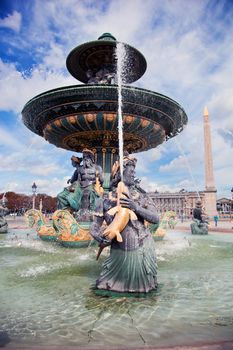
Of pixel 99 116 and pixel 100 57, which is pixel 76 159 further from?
pixel 100 57

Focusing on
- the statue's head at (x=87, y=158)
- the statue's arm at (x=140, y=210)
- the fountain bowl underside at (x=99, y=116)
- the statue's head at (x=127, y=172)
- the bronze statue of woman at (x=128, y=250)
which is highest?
the fountain bowl underside at (x=99, y=116)

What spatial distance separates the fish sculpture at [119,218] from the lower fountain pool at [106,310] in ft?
2.49

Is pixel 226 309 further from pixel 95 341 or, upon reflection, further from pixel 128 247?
pixel 95 341

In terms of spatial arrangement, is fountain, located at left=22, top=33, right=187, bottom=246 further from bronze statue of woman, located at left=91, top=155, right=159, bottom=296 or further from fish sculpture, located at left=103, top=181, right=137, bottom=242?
fish sculpture, located at left=103, top=181, right=137, bottom=242

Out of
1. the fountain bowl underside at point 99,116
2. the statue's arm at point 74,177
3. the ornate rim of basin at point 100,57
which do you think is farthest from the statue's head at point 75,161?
the ornate rim of basin at point 100,57

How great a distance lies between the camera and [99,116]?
9078 millimetres

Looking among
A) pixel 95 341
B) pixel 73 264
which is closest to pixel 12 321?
pixel 95 341

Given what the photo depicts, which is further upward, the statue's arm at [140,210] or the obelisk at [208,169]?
the obelisk at [208,169]

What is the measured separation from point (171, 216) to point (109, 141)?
12.0 ft

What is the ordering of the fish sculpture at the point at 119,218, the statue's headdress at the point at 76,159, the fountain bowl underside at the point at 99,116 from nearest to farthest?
the fish sculpture at the point at 119,218
the fountain bowl underside at the point at 99,116
the statue's headdress at the point at 76,159

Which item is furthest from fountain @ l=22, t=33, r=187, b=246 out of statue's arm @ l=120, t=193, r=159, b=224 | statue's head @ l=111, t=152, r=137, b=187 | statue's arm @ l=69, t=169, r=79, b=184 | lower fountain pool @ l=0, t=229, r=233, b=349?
statue's arm @ l=120, t=193, r=159, b=224

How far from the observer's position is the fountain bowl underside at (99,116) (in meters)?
8.42

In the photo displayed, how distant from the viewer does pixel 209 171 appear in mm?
34406

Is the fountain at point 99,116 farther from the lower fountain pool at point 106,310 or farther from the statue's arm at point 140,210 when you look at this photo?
the statue's arm at point 140,210
